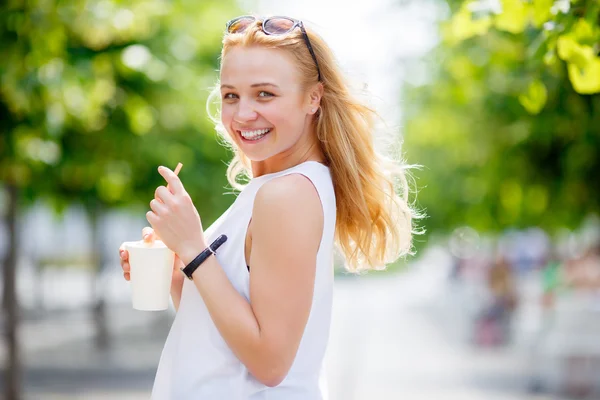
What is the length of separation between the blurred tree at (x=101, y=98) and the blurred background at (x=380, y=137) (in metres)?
0.02

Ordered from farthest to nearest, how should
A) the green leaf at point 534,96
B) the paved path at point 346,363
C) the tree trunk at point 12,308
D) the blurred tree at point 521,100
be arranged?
the paved path at point 346,363 → the tree trunk at point 12,308 → the green leaf at point 534,96 → the blurred tree at point 521,100

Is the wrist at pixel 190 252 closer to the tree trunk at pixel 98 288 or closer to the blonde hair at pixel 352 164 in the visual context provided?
the blonde hair at pixel 352 164

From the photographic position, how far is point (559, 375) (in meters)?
11.6

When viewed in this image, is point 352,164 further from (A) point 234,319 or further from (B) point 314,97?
(A) point 234,319

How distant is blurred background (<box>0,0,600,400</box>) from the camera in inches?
188

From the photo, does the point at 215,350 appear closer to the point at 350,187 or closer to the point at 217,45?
the point at 350,187

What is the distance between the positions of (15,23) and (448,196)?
18.5 metres

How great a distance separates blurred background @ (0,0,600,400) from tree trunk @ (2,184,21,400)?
0.02 m

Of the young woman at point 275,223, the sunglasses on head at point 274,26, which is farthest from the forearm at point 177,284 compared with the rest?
the sunglasses on head at point 274,26

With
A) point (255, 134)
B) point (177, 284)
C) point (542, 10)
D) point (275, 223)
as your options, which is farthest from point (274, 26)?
point (542, 10)

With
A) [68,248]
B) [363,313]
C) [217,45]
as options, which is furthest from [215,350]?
[68,248]

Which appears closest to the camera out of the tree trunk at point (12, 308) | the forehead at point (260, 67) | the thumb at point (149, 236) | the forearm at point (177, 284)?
the forehead at point (260, 67)

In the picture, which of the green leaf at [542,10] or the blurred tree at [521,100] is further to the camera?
the blurred tree at [521,100]

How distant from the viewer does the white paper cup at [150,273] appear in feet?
6.80
